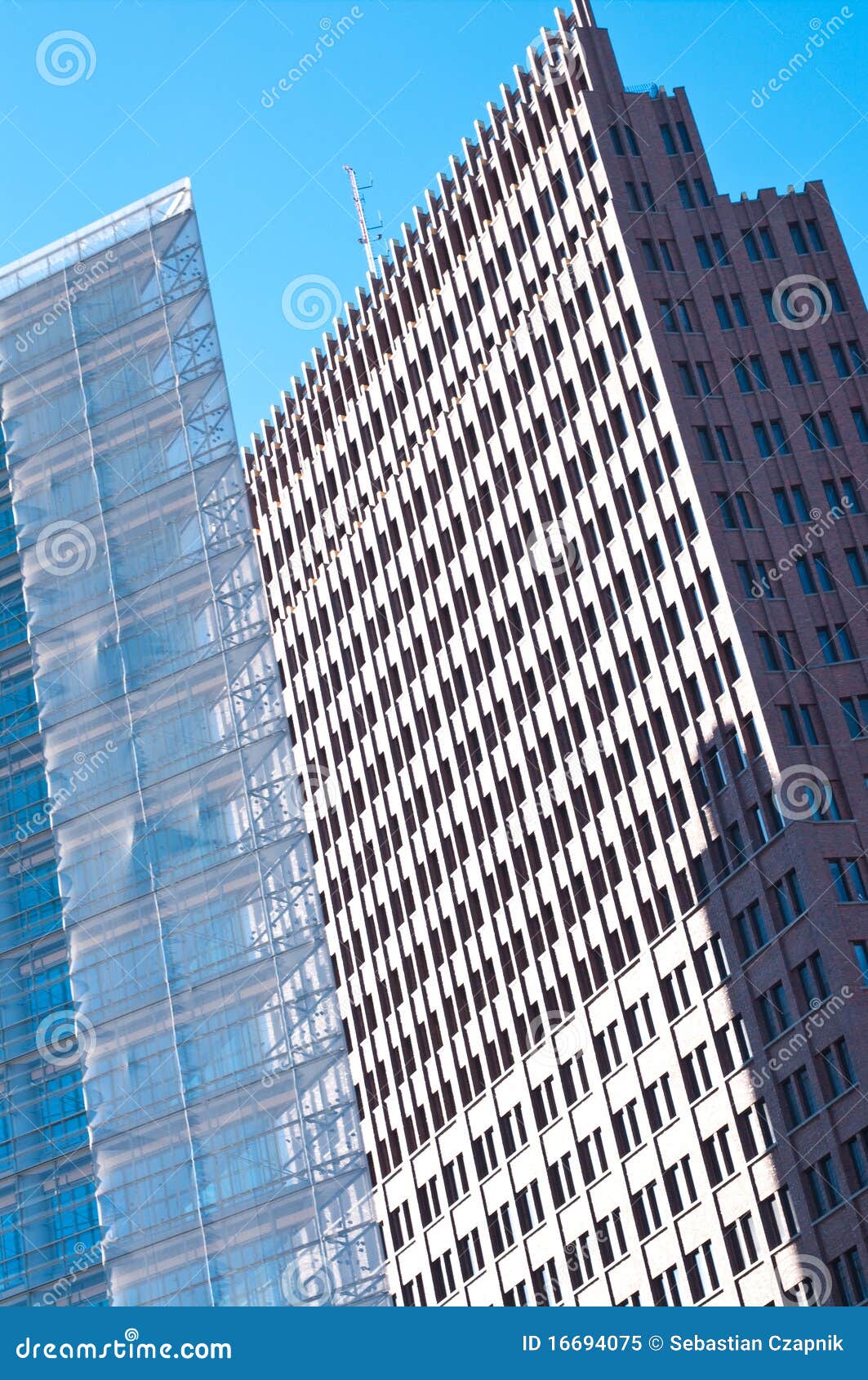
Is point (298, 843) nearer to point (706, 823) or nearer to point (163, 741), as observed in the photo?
point (163, 741)

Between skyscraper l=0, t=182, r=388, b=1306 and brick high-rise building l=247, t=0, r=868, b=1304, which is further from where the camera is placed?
brick high-rise building l=247, t=0, r=868, b=1304

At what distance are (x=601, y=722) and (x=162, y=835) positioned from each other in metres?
22.3

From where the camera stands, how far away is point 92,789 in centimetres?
5916

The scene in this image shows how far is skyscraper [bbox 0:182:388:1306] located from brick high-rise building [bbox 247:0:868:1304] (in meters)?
15.5

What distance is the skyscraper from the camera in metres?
53.2

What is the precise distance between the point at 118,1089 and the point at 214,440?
18.5 m

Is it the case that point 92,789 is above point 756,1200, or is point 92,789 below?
above

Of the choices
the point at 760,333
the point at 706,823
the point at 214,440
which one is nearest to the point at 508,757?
the point at 706,823

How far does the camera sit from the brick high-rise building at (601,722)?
66.8 meters

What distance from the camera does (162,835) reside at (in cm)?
5819

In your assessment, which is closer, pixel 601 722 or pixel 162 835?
pixel 162 835

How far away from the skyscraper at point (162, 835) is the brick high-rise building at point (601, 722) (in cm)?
1552

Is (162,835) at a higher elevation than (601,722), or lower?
lower

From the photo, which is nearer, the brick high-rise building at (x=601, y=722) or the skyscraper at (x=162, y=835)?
the skyscraper at (x=162, y=835)
